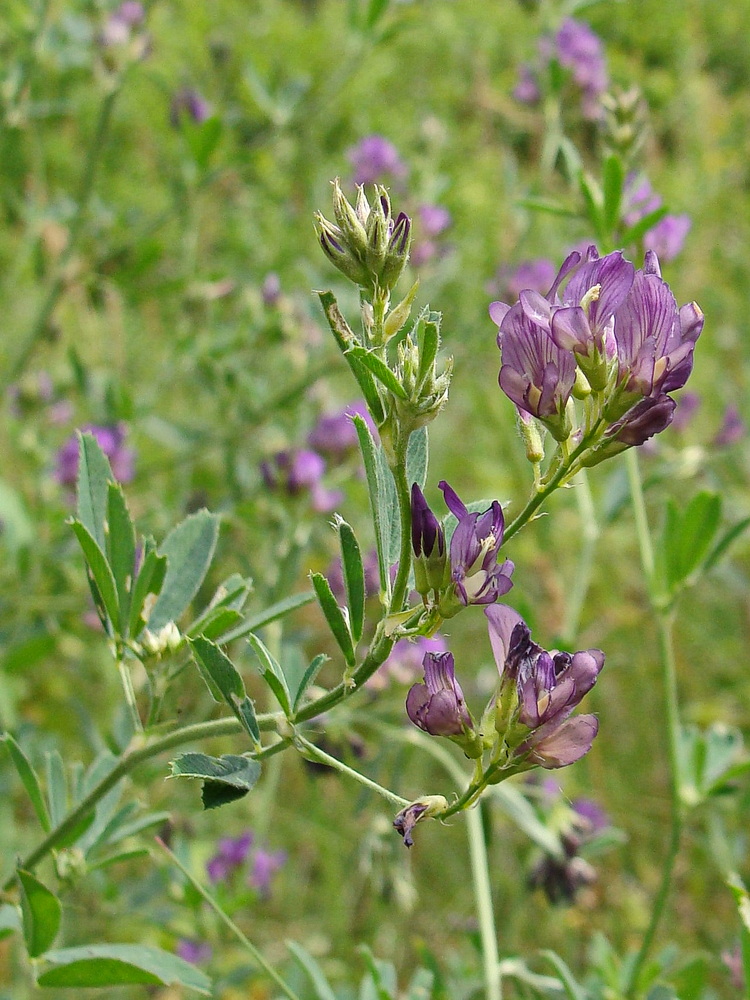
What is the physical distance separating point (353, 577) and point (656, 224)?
0.76 m

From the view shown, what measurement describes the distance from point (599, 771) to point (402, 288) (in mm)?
1130

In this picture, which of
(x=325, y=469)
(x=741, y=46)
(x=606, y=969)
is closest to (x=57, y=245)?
(x=325, y=469)

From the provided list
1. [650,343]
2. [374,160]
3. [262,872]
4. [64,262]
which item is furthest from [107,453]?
[650,343]

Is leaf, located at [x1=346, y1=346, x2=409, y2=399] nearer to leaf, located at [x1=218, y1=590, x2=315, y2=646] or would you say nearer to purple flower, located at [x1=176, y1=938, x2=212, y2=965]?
leaf, located at [x1=218, y1=590, x2=315, y2=646]

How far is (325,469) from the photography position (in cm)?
171

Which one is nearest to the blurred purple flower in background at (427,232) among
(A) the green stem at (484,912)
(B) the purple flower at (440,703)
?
(A) the green stem at (484,912)

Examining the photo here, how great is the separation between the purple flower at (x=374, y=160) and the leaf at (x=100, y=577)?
67.8 inches

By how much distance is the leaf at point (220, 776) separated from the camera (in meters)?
0.62

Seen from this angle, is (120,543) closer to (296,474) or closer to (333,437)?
(296,474)

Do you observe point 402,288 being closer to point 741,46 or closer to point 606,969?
point 606,969

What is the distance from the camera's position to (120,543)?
0.79m

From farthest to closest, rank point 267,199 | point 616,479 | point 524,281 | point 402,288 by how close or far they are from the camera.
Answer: point 267,199 → point 402,288 → point 524,281 → point 616,479

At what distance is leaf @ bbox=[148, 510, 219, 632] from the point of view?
2.73 ft

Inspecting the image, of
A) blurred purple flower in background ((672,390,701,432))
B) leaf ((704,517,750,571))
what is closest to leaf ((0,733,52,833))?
leaf ((704,517,750,571))
